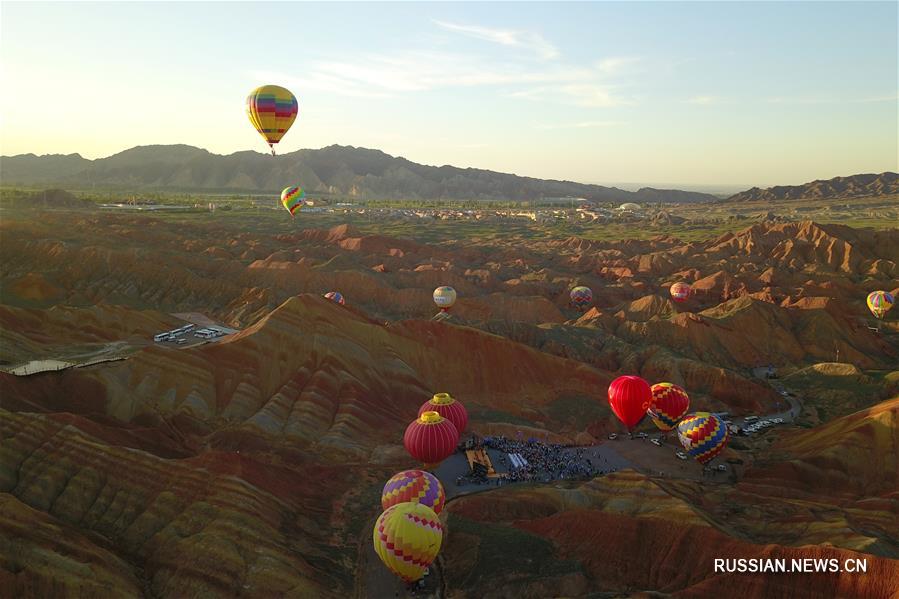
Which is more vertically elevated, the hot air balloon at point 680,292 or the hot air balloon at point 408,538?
the hot air balloon at point 680,292

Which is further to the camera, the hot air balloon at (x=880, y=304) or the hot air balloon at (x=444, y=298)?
the hot air balloon at (x=880, y=304)

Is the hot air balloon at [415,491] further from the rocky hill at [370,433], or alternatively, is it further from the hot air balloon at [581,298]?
the hot air balloon at [581,298]

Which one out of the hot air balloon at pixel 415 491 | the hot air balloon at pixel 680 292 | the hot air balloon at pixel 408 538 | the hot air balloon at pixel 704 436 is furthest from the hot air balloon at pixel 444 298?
the hot air balloon at pixel 408 538

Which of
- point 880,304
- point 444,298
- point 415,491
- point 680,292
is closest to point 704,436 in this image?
point 415,491

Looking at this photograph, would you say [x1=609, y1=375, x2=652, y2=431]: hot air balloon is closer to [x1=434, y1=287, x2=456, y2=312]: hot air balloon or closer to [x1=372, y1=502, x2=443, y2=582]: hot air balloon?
[x1=372, y1=502, x2=443, y2=582]: hot air balloon

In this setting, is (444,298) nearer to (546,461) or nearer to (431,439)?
(546,461)

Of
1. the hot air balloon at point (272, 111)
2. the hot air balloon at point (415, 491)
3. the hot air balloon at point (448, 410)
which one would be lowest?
the hot air balloon at point (415, 491)

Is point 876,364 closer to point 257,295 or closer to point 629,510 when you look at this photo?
point 629,510
